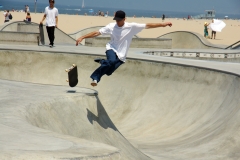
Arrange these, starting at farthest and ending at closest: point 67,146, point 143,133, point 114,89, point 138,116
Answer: point 114,89 < point 138,116 < point 143,133 < point 67,146

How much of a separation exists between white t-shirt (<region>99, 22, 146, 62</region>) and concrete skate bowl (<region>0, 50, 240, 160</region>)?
38.0 inches

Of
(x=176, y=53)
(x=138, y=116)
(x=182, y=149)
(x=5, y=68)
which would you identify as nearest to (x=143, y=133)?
(x=138, y=116)

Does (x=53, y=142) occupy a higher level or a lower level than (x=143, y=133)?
higher

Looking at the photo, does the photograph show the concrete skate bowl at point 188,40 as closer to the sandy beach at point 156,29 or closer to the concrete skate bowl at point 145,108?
the sandy beach at point 156,29

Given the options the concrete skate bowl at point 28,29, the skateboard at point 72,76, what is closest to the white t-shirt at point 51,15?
the skateboard at point 72,76

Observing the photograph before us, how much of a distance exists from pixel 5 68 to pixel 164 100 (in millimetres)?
5328

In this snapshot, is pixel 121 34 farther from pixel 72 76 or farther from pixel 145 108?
pixel 145 108

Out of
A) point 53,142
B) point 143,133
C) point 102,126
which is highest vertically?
point 53,142

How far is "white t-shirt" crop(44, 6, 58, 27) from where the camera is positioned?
1570 cm

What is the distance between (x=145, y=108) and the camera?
42.2 ft

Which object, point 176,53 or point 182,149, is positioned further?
point 176,53

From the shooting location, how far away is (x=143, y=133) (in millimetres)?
11664

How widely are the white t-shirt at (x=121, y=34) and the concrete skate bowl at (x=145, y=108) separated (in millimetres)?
965

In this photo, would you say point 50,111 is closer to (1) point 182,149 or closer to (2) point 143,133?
(1) point 182,149
